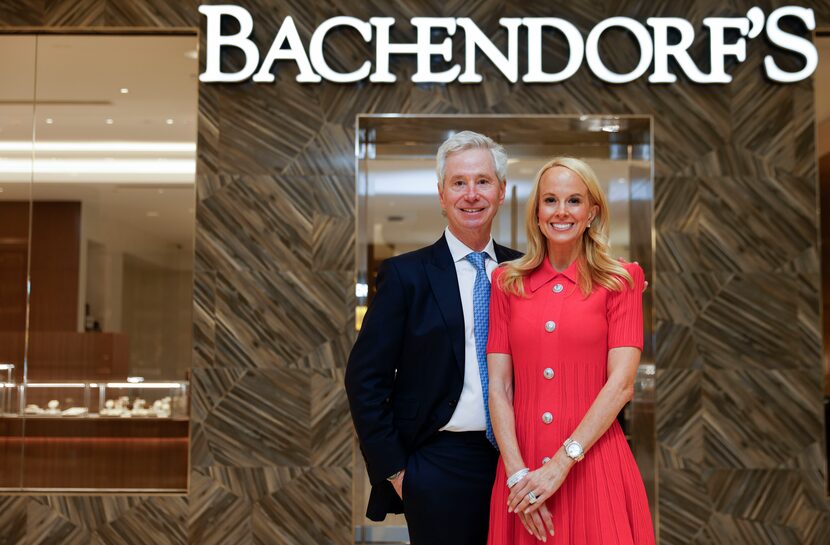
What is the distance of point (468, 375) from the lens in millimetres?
2861

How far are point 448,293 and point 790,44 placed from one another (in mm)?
3593

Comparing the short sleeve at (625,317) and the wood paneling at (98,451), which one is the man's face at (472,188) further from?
the wood paneling at (98,451)

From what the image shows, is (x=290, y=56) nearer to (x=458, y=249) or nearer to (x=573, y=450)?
(x=458, y=249)

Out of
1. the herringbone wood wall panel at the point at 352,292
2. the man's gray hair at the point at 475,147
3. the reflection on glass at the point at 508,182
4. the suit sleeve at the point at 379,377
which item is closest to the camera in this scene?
the suit sleeve at the point at 379,377

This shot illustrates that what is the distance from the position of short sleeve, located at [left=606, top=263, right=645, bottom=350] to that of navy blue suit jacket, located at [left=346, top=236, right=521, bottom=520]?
19.4 inches

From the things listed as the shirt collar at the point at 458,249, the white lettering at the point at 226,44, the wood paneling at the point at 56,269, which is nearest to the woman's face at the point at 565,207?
the shirt collar at the point at 458,249

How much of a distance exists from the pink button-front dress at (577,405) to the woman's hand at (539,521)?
0.14 feet

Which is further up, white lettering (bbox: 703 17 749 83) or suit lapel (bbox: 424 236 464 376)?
white lettering (bbox: 703 17 749 83)

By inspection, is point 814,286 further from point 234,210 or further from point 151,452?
point 151,452

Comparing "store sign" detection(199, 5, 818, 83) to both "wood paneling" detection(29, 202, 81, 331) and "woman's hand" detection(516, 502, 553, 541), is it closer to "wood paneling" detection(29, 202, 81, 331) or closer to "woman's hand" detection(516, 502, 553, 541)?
"wood paneling" detection(29, 202, 81, 331)

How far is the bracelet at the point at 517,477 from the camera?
2553 millimetres

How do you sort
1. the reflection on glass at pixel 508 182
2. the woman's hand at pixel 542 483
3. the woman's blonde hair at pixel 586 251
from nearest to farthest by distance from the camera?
the woman's hand at pixel 542 483 < the woman's blonde hair at pixel 586 251 < the reflection on glass at pixel 508 182

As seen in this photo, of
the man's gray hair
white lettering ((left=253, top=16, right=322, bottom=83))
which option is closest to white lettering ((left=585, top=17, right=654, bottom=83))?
white lettering ((left=253, top=16, right=322, bottom=83))

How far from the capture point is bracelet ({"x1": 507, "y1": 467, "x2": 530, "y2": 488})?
2.55m
